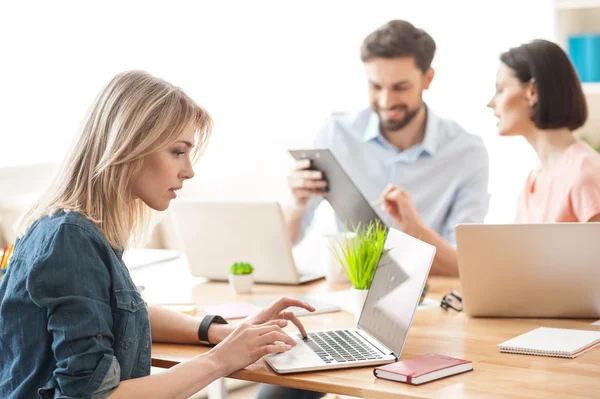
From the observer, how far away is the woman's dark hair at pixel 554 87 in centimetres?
258

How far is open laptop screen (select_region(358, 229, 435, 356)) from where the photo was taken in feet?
5.44

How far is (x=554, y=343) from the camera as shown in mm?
1707

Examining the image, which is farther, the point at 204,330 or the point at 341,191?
the point at 341,191

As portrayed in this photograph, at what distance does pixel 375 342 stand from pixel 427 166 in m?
1.45

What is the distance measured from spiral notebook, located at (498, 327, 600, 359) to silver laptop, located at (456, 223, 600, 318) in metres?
0.13

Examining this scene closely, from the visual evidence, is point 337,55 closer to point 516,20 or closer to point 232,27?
point 232,27

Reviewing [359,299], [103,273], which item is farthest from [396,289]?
[103,273]

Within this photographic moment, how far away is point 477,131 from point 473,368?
A: 10.8 feet

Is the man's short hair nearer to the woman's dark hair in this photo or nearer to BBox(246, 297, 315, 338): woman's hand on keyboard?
the woman's dark hair

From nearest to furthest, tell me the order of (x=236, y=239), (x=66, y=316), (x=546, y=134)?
(x=66, y=316)
(x=236, y=239)
(x=546, y=134)

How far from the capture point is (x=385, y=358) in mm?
1635

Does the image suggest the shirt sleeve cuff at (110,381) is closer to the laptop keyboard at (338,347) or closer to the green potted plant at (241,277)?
the laptop keyboard at (338,347)

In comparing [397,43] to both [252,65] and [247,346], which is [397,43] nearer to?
[247,346]

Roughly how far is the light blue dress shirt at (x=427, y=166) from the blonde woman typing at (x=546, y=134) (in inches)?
12.3
